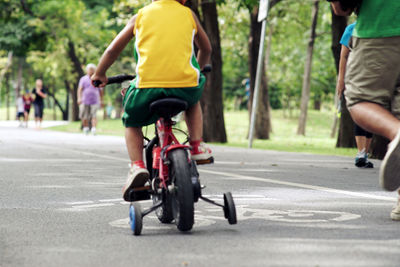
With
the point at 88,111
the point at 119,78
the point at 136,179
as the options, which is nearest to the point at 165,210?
the point at 136,179

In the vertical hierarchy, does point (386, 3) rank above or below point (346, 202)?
above

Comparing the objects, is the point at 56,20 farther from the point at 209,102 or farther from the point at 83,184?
the point at 83,184

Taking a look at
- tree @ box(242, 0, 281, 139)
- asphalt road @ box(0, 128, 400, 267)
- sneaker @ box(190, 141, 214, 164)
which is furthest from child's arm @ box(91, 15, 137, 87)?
tree @ box(242, 0, 281, 139)

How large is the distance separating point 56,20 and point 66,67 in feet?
17.0

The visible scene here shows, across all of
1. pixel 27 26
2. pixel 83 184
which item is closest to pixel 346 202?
pixel 83 184

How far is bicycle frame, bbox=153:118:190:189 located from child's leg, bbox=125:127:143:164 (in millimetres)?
112

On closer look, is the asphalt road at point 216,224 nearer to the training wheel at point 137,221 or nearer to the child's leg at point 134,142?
the training wheel at point 137,221

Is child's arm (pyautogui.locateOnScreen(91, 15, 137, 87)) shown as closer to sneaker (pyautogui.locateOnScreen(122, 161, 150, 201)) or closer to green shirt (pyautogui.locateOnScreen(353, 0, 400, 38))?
sneaker (pyautogui.locateOnScreen(122, 161, 150, 201))

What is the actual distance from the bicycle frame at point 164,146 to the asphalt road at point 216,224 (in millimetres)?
406

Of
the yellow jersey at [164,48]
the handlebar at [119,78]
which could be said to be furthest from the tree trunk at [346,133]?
the yellow jersey at [164,48]

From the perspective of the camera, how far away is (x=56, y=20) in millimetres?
38562

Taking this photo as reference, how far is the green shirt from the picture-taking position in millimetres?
4824

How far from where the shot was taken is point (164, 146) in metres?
5.04

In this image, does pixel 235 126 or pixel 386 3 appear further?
pixel 235 126
